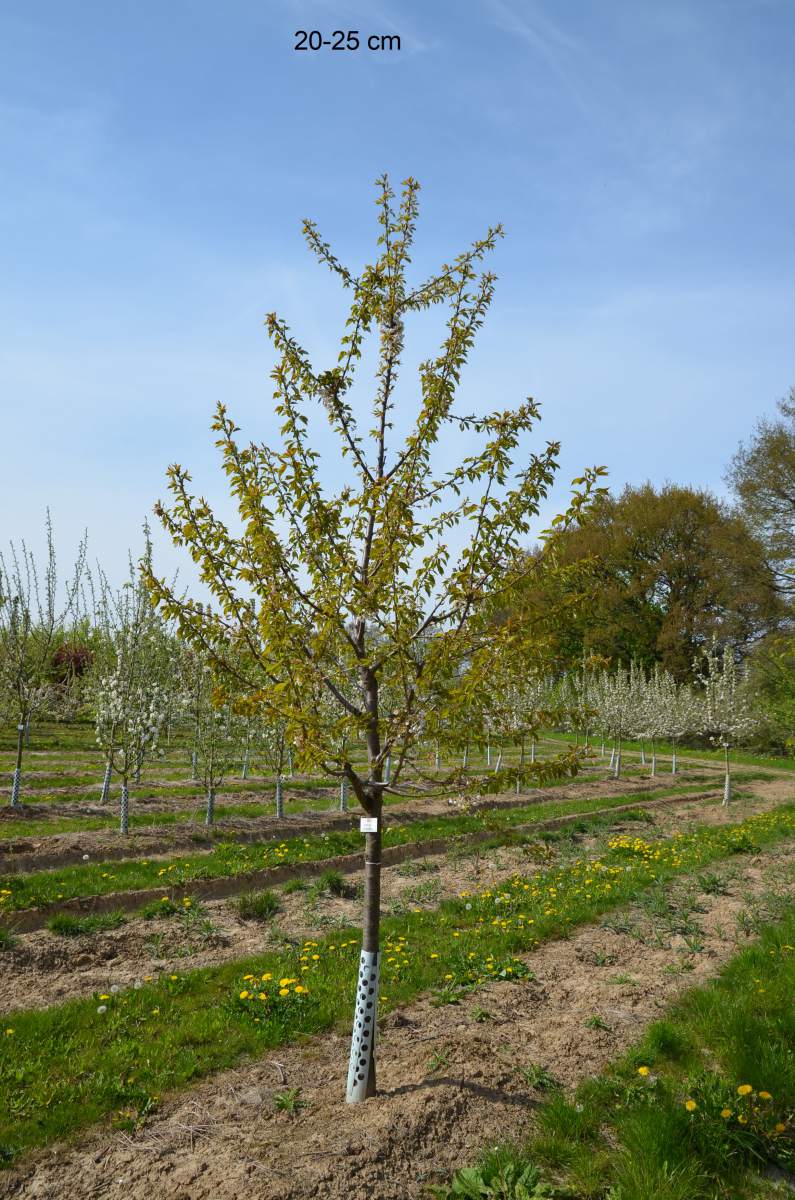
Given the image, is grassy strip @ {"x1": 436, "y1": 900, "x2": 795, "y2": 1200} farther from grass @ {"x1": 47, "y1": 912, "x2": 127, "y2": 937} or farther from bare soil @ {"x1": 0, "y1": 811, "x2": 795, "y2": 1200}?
grass @ {"x1": 47, "y1": 912, "x2": 127, "y2": 937}

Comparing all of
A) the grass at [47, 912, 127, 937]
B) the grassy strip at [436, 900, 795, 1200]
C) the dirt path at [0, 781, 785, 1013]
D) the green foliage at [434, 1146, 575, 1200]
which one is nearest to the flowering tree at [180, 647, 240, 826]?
the dirt path at [0, 781, 785, 1013]

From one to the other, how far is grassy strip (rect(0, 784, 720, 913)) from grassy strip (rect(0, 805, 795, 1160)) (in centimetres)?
127

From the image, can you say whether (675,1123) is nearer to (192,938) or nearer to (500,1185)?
(500,1185)

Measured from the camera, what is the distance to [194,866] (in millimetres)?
10625

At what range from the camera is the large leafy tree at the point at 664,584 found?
4516 cm

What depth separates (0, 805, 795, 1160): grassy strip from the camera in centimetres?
481

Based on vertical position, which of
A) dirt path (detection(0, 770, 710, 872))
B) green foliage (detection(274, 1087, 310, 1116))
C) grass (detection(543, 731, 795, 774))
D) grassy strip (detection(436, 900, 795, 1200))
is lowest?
grass (detection(543, 731, 795, 774))

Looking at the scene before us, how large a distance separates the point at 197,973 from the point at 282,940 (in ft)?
3.97

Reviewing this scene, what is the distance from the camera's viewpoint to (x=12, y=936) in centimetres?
773

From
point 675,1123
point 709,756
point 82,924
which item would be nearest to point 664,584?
point 709,756

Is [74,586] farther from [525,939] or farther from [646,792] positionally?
[646,792]

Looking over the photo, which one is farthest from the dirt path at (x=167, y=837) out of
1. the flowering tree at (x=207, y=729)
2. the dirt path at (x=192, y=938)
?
the dirt path at (x=192, y=938)

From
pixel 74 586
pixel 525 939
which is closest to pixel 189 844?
pixel 525 939

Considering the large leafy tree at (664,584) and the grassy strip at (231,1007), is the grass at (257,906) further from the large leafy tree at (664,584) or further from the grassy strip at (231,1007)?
the large leafy tree at (664,584)
